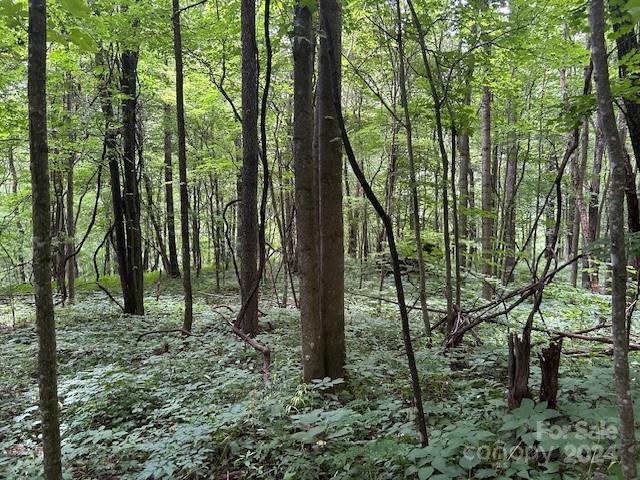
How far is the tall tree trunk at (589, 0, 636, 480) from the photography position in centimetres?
194

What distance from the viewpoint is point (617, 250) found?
2006 mm

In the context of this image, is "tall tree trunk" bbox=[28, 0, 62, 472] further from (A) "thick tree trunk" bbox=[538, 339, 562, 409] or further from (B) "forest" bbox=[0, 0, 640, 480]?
(A) "thick tree trunk" bbox=[538, 339, 562, 409]

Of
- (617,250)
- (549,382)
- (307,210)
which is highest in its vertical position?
(307,210)

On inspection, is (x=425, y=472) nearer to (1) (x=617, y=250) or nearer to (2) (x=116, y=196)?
(1) (x=617, y=250)

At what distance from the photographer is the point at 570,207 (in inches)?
653

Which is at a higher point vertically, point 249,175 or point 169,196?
point 169,196

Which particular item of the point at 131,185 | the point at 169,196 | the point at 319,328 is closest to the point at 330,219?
the point at 319,328

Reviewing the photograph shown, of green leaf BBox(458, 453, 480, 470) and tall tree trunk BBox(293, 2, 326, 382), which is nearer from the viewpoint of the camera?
green leaf BBox(458, 453, 480, 470)

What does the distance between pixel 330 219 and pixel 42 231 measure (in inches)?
117

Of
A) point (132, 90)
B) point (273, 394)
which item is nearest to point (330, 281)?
point (273, 394)

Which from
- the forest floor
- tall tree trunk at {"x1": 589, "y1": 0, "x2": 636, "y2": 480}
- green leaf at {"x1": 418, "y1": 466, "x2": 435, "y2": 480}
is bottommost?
the forest floor

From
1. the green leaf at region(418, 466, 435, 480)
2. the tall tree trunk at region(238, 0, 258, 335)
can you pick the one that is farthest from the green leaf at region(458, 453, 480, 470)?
the tall tree trunk at region(238, 0, 258, 335)

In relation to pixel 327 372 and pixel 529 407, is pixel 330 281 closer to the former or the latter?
pixel 327 372

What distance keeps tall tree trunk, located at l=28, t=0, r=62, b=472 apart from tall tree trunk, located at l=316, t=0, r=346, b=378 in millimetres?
2782
